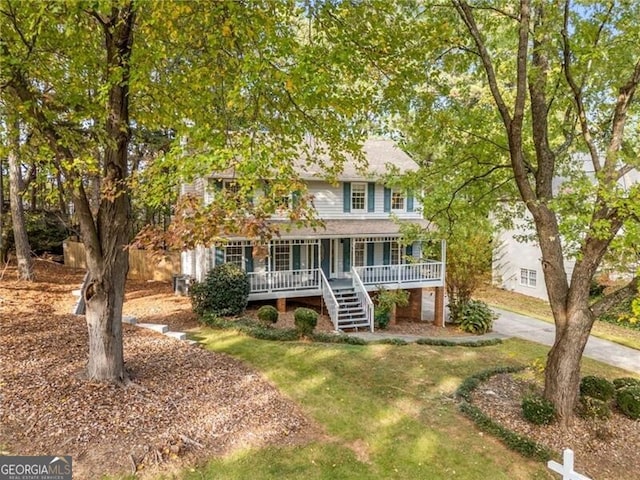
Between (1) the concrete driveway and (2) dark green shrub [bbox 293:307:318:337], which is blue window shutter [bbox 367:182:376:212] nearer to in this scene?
(1) the concrete driveway

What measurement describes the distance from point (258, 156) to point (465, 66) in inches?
226

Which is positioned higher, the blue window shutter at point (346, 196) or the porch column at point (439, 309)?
the blue window shutter at point (346, 196)

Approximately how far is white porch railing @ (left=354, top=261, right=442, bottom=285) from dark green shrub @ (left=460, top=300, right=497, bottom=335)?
1823mm

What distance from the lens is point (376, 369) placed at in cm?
967

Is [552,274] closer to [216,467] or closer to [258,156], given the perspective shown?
[258,156]

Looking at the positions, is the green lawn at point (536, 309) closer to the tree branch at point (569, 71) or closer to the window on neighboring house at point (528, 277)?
the window on neighboring house at point (528, 277)

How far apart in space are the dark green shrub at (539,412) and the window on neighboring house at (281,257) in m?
11.4

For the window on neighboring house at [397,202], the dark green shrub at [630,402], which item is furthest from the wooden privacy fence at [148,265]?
the dark green shrub at [630,402]

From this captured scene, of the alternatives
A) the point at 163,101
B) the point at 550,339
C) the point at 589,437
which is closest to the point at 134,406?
the point at 163,101

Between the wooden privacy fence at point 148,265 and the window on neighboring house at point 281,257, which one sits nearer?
the window on neighboring house at point 281,257

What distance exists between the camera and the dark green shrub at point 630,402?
7621 mm

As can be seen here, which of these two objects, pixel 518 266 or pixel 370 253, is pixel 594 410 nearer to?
pixel 370 253

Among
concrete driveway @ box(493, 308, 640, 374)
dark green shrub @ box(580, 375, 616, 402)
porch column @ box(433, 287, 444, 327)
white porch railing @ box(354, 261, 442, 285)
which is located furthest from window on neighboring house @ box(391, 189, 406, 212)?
dark green shrub @ box(580, 375, 616, 402)

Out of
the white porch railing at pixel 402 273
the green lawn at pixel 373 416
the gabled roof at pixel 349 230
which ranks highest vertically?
the gabled roof at pixel 349 230
